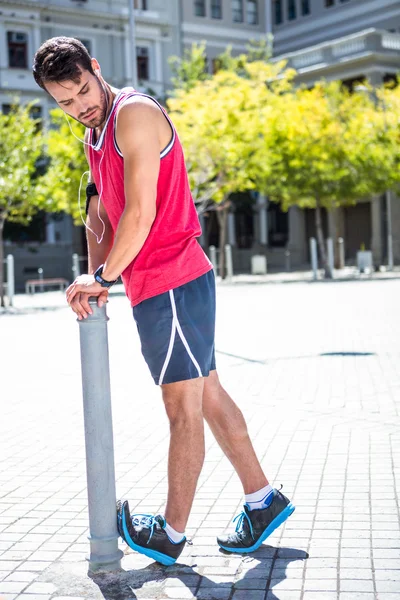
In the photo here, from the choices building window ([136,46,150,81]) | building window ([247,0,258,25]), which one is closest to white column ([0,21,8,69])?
building window ([136,46,150,81])

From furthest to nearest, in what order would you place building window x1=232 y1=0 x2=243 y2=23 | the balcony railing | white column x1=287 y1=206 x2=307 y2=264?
building window x1=232 y1=0 x2=243 y2=23, white column x1=287 y1=206 x2=307 y2=264, the balcony railing

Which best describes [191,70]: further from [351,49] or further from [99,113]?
[99,113]

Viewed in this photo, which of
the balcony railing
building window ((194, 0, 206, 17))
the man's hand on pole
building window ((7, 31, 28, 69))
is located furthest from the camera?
building window ((194, 0, 206, 17))

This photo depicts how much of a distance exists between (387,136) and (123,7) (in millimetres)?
16667

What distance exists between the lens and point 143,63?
149 feet

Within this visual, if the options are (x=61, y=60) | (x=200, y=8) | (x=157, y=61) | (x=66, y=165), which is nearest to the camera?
(x=61, y=60)

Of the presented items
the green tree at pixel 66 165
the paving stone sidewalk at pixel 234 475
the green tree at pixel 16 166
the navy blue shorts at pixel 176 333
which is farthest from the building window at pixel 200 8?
the navy blue shorts at pixel 176 333

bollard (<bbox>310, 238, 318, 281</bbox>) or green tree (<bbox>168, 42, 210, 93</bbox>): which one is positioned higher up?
green tree (<bbox>168, 42, 210, 93</bbox>)

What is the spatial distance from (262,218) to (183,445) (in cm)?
4633

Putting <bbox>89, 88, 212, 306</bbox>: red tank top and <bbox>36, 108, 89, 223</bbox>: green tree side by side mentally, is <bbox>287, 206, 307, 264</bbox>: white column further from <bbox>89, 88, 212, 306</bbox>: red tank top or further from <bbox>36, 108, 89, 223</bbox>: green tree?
<bbox>89, 88, 212, 306</bbox>: red tank top

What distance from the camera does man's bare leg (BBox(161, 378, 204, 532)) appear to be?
3.39m

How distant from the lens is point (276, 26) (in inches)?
2087

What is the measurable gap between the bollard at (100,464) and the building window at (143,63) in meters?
43.2

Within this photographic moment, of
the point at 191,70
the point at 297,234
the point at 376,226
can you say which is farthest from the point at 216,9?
the point at 376,226
